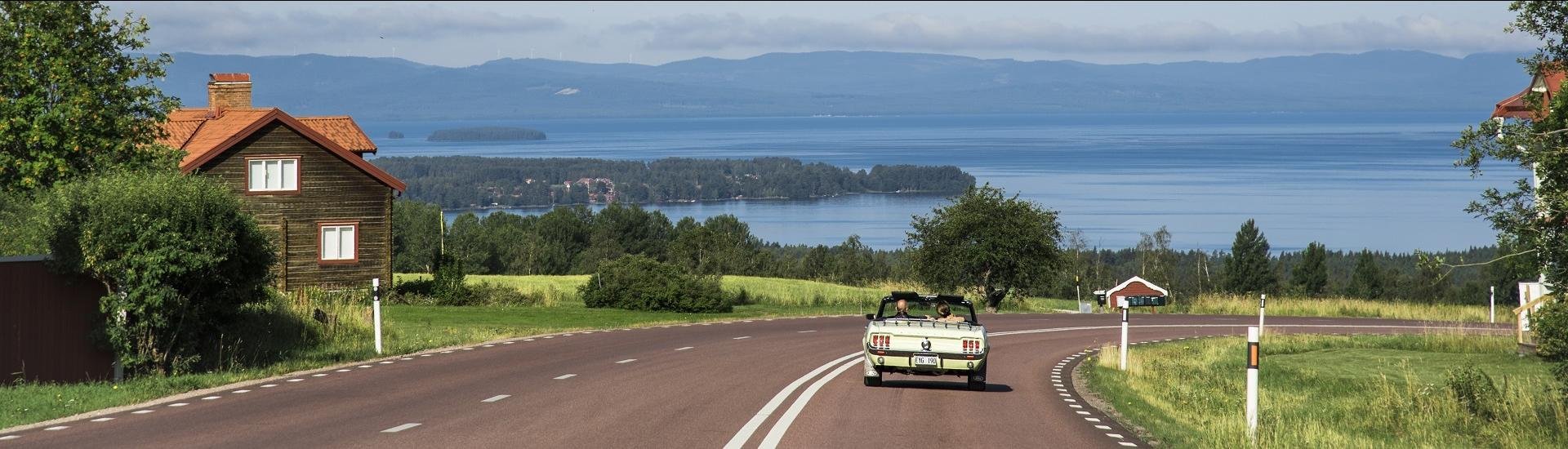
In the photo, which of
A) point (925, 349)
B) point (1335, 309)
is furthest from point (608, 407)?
point (1335, 309)

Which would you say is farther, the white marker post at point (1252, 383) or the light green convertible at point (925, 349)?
the light green convertible at point (925, 349)

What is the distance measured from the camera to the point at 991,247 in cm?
5406

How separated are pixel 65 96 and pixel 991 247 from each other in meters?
34.2

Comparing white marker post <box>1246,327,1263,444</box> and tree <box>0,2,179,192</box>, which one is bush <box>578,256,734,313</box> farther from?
white marker post <box>1246,327,1263,444</box>

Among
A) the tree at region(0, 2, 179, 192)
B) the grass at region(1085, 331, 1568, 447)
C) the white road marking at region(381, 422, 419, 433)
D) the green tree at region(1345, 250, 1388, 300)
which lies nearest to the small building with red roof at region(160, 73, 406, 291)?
the tree at region(0, 2, 179, 192)

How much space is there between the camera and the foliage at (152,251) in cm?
1864

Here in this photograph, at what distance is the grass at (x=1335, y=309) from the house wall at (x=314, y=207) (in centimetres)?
2847

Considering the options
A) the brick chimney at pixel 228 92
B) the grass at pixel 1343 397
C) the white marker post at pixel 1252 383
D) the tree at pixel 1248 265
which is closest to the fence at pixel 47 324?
the grass at pixel 1343 397

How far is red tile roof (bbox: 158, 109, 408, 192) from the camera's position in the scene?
143 feet

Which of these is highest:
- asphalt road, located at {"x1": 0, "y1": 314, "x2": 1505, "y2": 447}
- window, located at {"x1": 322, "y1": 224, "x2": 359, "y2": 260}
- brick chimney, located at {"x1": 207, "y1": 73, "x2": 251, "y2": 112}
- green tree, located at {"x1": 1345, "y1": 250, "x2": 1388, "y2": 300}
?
brick chimney, located at {"x1": 207, "y1": 73, "x2": 251, "y2": 112}

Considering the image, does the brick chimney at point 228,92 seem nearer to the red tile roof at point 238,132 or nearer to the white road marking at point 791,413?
the red tile roof at point 238,132

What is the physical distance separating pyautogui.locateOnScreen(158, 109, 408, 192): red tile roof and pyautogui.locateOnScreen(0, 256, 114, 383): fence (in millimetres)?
24313

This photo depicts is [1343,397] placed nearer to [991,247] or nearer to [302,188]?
[991,247]

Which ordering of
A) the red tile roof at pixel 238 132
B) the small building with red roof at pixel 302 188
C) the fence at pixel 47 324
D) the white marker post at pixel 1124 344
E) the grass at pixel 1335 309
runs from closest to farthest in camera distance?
the fence at pixel 47 324
the white marker post at pixel 1124 344
the red tile roof at pixel 238 132
the small building with red roof at pixel 302 188
the grass at pixel 1335 309
